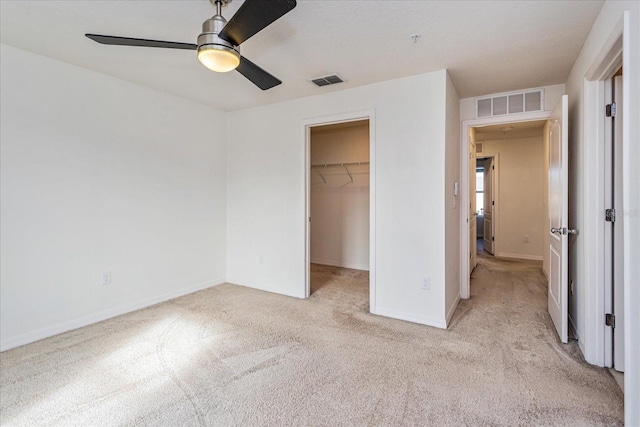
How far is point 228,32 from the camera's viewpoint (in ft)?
5.25

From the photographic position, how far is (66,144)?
2779 millimetres

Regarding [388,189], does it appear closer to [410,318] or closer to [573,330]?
[410,318]

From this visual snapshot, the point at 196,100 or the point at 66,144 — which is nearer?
the point at 66,144

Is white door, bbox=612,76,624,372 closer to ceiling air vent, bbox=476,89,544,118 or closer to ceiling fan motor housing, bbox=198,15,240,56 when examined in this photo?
ceiling air vent, bbox=476,89,544,118

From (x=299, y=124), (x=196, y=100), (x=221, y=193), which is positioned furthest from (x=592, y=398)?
(x=196, y=100)

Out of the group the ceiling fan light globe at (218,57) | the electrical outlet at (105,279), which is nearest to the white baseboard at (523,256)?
the ceiling fan light globe at (218,57)

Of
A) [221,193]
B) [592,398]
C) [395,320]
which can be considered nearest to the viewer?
[592,398]

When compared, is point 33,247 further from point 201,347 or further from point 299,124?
point 299,124

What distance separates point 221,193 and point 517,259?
18.5ft

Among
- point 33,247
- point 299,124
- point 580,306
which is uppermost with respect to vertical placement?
point 299,124

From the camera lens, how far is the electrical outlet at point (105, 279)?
Answer: 3.06 metres

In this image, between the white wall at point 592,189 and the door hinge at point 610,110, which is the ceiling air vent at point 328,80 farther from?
the door hinge at point 610,110

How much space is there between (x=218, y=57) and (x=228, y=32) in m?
0.15

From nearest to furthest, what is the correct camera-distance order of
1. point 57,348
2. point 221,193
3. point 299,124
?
1. point 57,348
2. point 299,124
3. point 221,193
